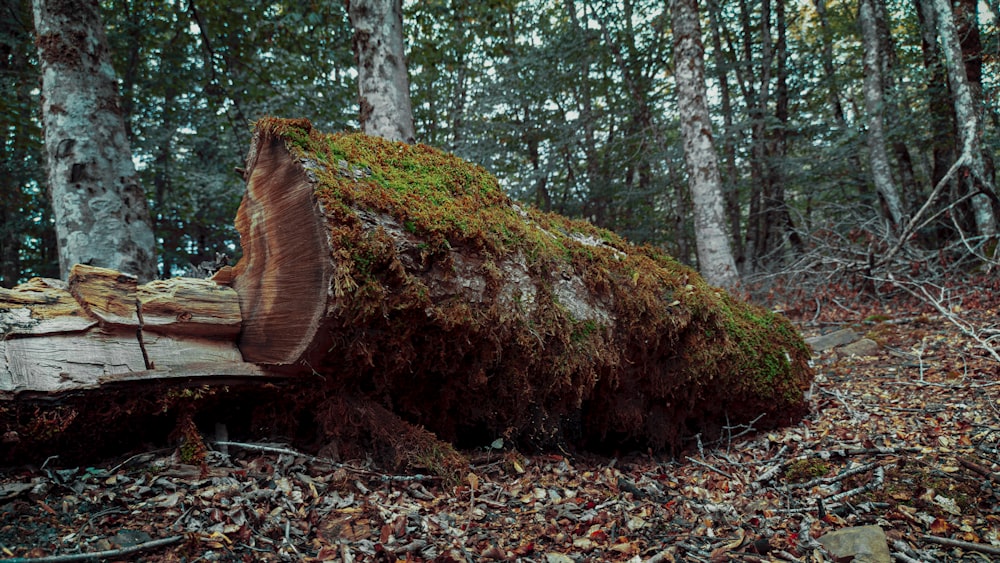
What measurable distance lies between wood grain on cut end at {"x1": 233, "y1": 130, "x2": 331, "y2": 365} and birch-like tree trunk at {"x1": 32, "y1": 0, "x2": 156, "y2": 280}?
8.47ft

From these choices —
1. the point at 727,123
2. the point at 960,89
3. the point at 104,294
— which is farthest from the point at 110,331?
the point at 727,123

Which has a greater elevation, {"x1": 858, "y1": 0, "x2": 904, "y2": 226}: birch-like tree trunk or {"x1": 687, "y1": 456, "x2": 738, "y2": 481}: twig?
{"x1": 858, "y1": 0, "x2": 904, "y2": 226}: birch-like tree trunk

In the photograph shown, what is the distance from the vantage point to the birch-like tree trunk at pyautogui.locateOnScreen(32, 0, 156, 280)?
4.31 metres

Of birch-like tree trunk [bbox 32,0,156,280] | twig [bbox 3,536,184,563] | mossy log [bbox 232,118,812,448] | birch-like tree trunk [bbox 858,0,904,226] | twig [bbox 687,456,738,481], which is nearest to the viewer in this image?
twig [bbox 3,536,184,563]

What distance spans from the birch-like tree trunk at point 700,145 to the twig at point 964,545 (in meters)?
4.79

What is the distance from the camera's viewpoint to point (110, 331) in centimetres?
215

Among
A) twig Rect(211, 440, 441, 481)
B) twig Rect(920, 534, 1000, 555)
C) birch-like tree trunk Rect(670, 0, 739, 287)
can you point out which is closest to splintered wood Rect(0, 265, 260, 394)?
twig Rect(211, 440, 441, 481)

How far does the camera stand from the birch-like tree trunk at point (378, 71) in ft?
16.0

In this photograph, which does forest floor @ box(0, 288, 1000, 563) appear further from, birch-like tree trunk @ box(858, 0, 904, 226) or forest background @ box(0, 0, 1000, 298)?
birch-like tree trunk @ box(858, 0, 904, 226)

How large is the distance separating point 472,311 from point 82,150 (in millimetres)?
3960

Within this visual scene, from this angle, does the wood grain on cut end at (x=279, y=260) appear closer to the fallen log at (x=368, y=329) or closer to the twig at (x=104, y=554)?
the fallen log at (x=368, y=329)

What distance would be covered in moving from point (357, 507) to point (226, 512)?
0.49 meters

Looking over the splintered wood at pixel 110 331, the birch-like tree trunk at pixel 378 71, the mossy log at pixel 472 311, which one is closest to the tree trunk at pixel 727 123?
the birch-like tree trunk at pixel 378 71

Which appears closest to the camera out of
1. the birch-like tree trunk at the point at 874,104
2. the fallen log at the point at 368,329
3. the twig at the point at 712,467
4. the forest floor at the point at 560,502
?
the forest floor at the point at 560,502
